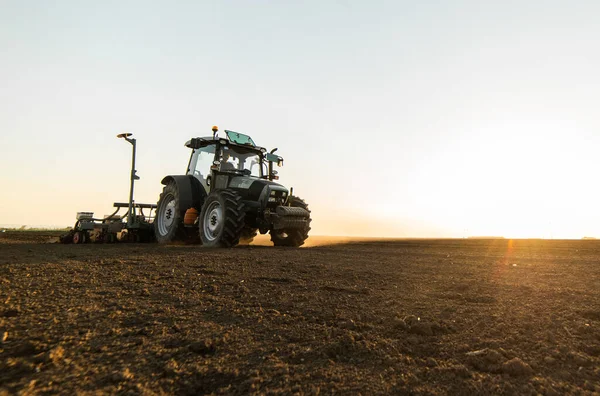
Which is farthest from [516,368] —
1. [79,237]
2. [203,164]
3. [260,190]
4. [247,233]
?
[79,237]

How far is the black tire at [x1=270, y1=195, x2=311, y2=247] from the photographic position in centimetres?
932

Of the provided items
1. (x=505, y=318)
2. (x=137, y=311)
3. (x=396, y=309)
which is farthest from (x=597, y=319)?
(x=137, y=311)

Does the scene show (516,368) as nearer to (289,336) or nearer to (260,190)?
(289,336)

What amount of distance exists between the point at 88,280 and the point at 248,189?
527cm

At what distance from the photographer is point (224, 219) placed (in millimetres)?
7574

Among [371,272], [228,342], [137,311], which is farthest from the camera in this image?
[371,272]

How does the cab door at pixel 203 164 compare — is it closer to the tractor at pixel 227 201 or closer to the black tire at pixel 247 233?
the tractor at pixel 227 201

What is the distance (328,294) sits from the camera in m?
3.14

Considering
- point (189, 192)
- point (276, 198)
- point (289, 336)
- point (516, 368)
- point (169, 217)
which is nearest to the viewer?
point (516, 368)

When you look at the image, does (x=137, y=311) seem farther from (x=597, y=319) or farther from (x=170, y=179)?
(x=170, y=179)

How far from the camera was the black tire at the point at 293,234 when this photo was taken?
367 inches

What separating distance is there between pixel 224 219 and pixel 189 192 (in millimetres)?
2186

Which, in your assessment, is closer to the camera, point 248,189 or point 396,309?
point 396,309

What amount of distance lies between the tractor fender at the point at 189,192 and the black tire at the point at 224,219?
3.56ft
